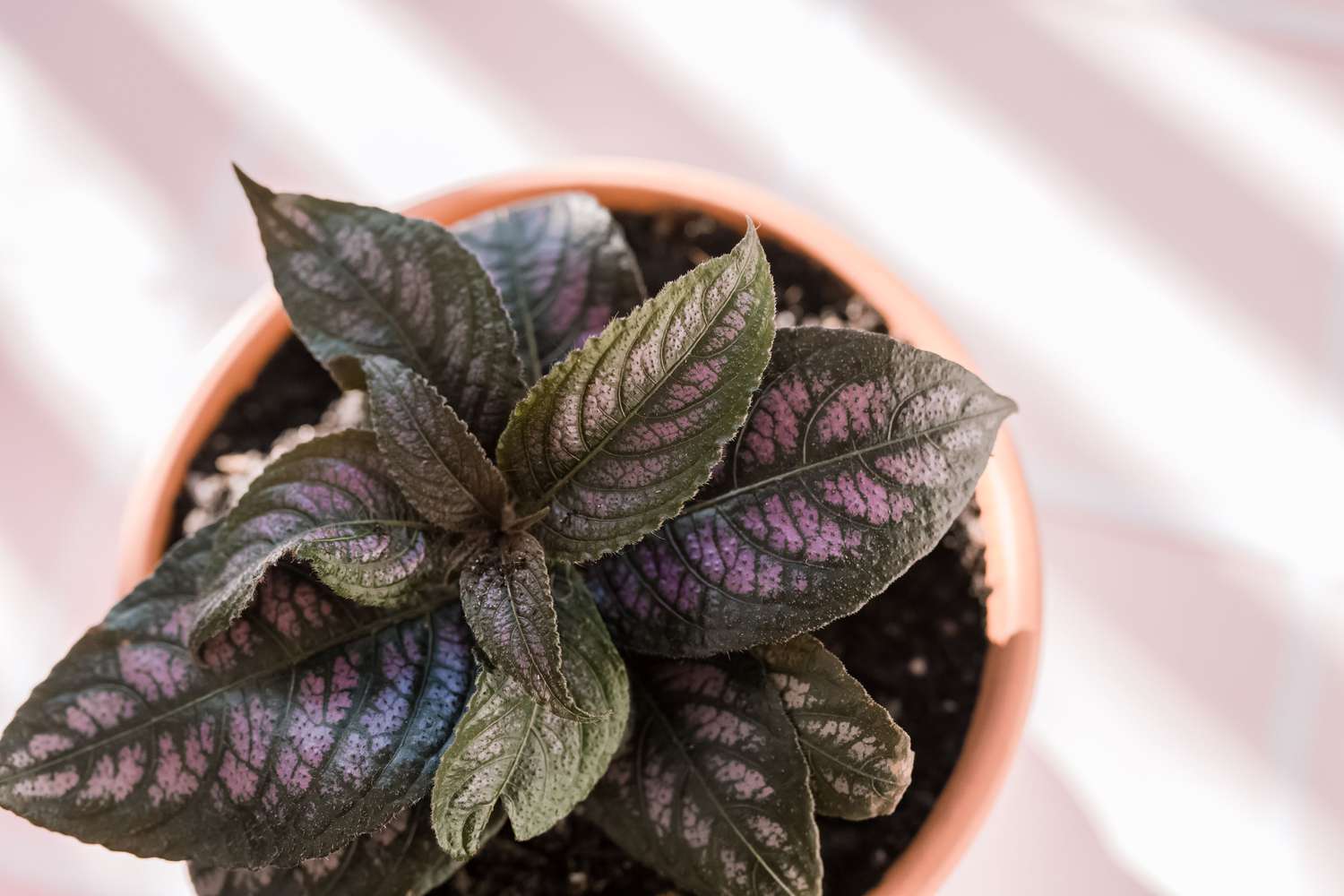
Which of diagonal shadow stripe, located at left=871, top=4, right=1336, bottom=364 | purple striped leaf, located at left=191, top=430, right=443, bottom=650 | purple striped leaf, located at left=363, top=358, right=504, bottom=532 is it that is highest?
diagonal shadow stripe, located at left=871, top=4, right=1336, bottom=364

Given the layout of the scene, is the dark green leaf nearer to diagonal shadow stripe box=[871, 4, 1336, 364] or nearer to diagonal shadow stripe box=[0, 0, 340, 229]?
diagonal shadow stripe box=[0, 0, 340, 229]

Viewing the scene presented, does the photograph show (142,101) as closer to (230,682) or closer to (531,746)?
(230,682)

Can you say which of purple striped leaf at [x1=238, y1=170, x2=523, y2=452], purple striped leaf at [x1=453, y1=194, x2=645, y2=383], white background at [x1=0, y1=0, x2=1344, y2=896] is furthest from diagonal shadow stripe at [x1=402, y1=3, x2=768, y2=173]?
purple striped leaf at [x1=238, y1=170, x2=523, y2=452]

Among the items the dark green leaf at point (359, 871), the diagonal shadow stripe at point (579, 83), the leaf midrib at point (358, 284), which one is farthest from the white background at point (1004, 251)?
the leaf midrib at point (358, 284)

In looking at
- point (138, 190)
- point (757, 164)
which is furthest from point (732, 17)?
point (138, 190)

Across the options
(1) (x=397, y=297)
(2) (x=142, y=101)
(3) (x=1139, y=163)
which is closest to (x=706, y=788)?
(1) (x=397, y=297)

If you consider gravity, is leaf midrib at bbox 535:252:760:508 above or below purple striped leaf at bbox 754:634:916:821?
above

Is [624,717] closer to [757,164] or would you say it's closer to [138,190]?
[757,164]

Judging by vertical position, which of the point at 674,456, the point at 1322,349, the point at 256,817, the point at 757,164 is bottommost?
the point at 256,817
